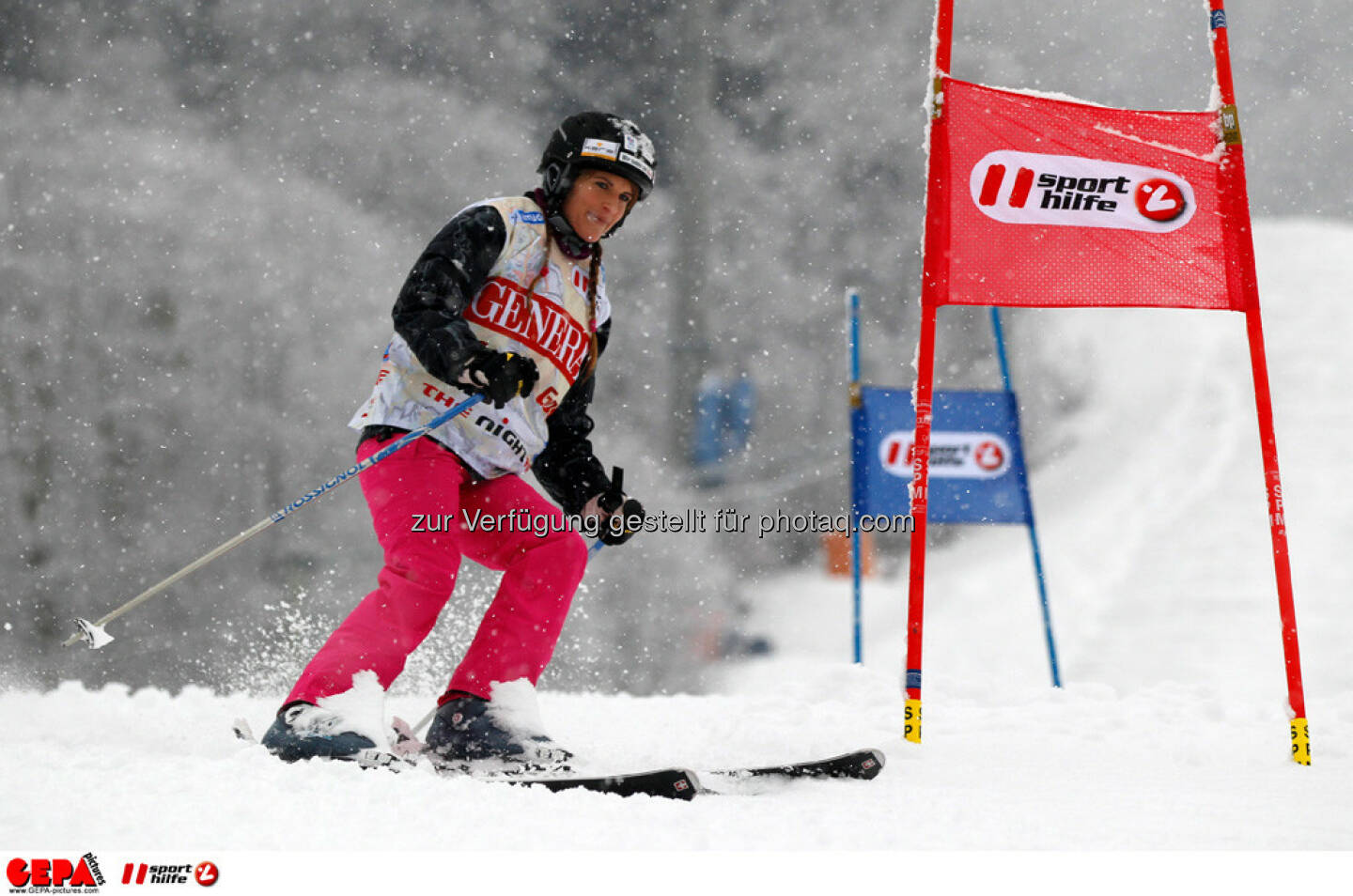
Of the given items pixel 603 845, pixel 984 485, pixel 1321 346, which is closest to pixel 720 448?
pixel 1321 346

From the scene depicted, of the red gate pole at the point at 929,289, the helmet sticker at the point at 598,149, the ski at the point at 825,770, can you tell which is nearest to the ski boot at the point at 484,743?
the ski at the point at 825,770

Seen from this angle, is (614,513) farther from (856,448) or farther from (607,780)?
(856,448)

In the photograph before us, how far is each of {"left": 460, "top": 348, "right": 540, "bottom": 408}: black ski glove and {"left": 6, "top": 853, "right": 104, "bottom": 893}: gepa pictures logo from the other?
1.03 metres

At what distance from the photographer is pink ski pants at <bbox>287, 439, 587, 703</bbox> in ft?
7.00

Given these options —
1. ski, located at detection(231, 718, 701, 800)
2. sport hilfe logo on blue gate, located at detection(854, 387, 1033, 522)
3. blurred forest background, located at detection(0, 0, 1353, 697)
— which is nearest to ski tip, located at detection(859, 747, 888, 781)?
ski, located at detection(231, 718, 701, 800)

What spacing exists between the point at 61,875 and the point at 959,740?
2.11 metres

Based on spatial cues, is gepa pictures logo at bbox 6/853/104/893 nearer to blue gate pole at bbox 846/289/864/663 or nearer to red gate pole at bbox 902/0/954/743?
red gate pole at bbox 902/0/954/743

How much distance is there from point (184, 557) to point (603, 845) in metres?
10.9

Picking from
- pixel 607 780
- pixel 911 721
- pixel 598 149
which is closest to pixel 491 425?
pixel 598 149

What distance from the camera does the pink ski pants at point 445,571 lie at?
2135 millimetres

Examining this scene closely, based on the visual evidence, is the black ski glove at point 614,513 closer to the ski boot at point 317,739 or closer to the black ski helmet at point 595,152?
the black ski helmet at point 595,152

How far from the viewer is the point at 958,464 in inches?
171

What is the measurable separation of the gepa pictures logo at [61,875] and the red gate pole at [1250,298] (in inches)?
95.5

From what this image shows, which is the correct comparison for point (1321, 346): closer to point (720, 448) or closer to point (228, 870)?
point (720, 448)
